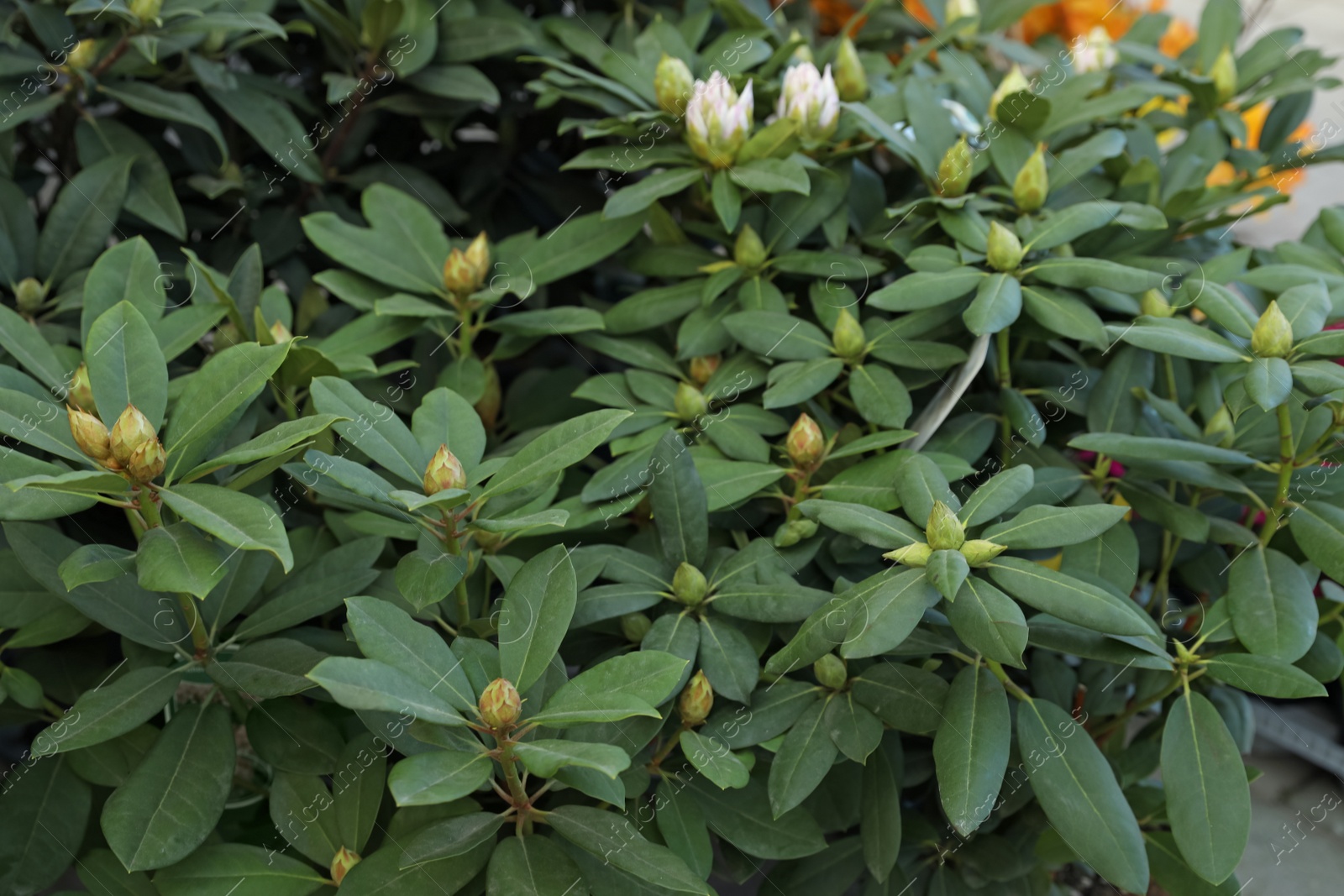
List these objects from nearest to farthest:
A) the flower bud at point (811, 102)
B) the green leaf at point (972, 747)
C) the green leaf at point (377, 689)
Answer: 1. the green leaf at point (377, 689)
2. the green leaf at point (972, 747)
3. the flower bud at point (811, 102)

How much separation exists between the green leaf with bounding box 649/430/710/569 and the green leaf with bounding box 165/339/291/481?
29 centimetres

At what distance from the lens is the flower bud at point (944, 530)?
2.33 ft

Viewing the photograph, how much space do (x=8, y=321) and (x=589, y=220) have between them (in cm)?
51

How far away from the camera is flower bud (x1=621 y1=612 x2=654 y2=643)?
83 centimetres

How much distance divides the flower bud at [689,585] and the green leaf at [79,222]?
0.68 meters

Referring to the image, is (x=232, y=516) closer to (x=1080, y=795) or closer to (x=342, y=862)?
(x=342, y=862)

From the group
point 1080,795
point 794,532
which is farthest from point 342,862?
point 1080,795

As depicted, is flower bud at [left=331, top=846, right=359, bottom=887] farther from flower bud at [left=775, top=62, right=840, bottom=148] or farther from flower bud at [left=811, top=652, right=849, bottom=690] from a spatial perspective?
flower bud at [left=775, top=62, right=840, bottom=148]

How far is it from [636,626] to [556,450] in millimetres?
180

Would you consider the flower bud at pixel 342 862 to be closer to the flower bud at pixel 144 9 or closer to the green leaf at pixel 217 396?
the green leaf at pixel 217 396

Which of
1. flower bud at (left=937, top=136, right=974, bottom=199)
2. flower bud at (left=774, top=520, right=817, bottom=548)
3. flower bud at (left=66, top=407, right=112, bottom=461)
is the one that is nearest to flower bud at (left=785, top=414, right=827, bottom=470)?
flower bud at (left=774, top=520, right=817, bottom=548)

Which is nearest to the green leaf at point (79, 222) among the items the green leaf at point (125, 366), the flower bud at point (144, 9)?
the flower bud at point (144, 9)

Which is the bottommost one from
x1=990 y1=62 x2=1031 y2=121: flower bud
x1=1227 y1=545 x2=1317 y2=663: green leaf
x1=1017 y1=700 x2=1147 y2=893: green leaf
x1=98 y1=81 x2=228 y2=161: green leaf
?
x1=1017 y1=700 x2=1147 y2=893: green leaf

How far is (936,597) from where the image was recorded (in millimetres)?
697
